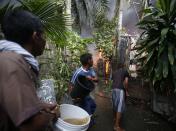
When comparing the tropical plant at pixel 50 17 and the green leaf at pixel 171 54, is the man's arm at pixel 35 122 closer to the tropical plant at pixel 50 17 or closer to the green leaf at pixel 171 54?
the tropical plant at pixel 50 17

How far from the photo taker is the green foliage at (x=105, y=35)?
43.0 feet

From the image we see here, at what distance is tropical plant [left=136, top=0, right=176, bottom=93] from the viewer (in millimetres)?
7691

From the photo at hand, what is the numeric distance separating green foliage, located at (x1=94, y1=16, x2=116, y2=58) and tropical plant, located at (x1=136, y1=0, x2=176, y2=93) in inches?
182

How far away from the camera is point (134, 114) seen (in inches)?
364

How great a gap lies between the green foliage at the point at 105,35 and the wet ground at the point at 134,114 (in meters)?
2.20

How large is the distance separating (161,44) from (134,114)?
7.71 feet

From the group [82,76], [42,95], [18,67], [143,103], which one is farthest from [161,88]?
[18,67]

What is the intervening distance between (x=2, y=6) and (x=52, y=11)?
1.26m

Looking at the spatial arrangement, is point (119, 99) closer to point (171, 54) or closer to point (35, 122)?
point (171, 54)

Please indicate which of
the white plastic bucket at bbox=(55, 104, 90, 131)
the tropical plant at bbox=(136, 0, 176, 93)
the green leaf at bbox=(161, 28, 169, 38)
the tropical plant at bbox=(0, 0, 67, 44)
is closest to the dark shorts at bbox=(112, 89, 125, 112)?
the tropical plant at bbox=(136, 0, 176, 93)

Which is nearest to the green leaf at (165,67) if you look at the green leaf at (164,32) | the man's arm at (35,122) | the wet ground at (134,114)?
the green leaf at (164,32)

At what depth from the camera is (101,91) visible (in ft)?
36.1

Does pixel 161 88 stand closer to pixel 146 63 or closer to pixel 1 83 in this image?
pixel 146 63

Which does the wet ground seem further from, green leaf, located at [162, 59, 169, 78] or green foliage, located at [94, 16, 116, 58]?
green foliage, located at [94, 16, 116, 58]
